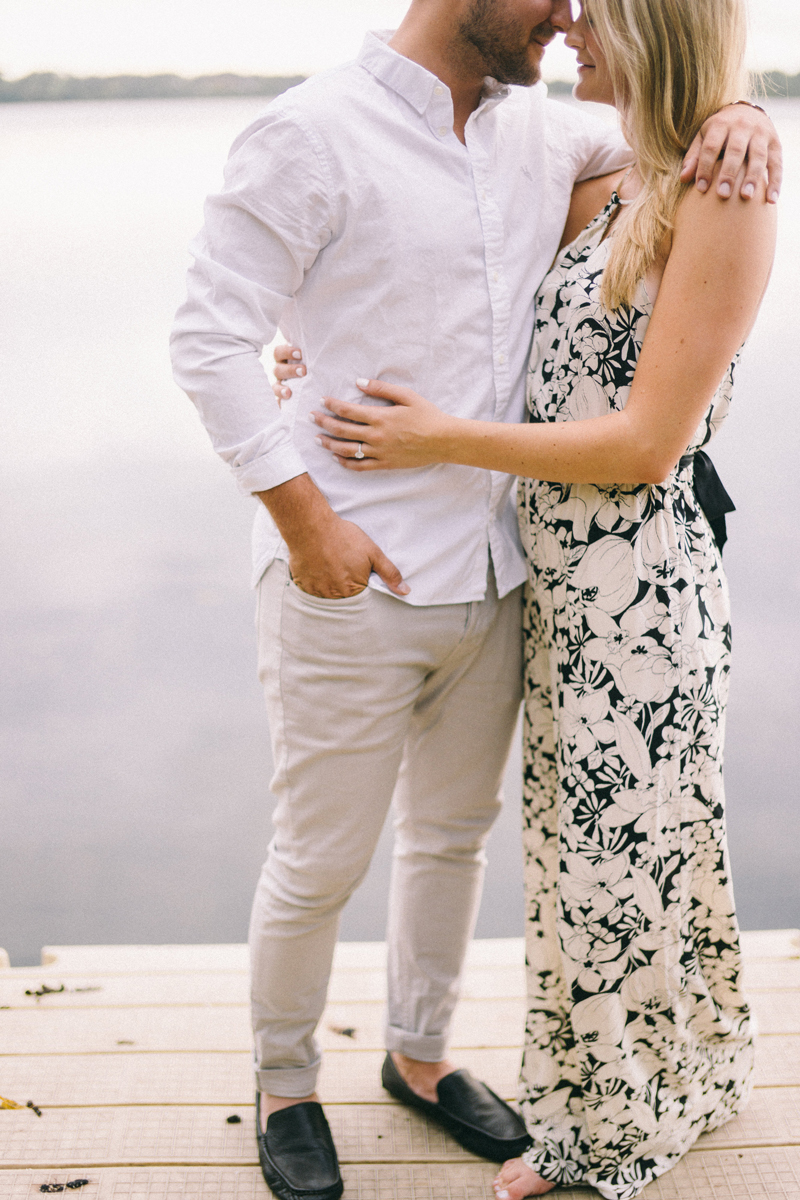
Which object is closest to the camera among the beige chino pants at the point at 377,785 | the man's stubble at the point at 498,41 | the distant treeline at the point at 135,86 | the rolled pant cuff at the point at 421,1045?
the man's stubble at the point at 498,41

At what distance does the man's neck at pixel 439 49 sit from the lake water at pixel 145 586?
124cm

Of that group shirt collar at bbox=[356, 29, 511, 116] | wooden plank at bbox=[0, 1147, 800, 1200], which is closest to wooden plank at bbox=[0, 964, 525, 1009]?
wooden plank at bbox=[0, 1147, 800, 1200]

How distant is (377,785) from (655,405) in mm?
669

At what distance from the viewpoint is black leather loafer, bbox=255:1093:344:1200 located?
1.56 meters

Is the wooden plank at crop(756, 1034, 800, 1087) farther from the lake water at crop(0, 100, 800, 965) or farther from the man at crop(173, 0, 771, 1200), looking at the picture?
the lake water at crop(0, 100, 800, 965)

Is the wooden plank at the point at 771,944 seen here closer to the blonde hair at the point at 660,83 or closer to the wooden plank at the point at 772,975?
the wooden plank at the point at 772,975

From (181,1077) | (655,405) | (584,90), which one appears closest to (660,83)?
(584,90)

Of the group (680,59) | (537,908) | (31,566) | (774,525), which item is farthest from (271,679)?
(774,525)

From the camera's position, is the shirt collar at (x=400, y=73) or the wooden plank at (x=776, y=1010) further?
the wooden plank at (x=776, y=1010)

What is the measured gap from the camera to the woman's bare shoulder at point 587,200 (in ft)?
5.06

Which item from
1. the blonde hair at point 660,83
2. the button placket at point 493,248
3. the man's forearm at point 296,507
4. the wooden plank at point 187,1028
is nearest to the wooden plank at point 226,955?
the wooden plank at point 187,1028

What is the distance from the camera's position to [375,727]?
4.90 ft

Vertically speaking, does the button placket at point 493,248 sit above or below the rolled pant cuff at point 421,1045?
above

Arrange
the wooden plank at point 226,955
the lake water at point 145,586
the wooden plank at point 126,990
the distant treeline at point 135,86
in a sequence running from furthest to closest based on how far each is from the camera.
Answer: the lake water at point 145,586 < the distant treeline at point 135,86 < the wooden plank at point 226,955 < the wooden plank at point 126,990
